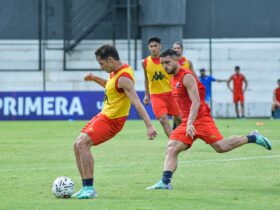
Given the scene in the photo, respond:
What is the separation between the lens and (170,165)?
527 inches

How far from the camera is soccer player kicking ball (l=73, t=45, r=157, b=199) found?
41.0 feet

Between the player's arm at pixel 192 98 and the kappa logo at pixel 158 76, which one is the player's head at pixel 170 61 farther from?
the kappa logo at pixel 158 76

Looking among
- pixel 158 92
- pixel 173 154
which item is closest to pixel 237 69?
Result: pixel 158 92

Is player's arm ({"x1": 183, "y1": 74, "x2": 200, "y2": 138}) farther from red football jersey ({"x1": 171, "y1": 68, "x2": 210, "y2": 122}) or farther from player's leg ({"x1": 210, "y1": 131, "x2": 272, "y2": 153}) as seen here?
player's leg ({"x1": 210, "y1": 131, "x2": 272, "y2": 153})

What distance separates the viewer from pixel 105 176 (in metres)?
15.4

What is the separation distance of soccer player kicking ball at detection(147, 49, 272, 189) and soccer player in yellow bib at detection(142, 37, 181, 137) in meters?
6.36

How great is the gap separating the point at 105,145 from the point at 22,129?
8147 mm

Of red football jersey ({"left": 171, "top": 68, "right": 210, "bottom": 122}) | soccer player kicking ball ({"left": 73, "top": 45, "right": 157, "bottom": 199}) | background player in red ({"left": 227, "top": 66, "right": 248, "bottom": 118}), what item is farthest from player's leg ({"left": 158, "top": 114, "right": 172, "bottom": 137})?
background player in red ({"left": 227, "top": 66, "right": 248, "bottom": 118})

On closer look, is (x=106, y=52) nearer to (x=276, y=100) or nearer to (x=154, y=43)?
(x=154, y=43)

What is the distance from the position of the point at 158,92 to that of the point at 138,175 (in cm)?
581

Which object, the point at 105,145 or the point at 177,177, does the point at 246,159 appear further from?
the point at 105,145

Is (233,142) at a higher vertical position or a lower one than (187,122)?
lower

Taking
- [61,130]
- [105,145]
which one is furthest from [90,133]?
[61,130]

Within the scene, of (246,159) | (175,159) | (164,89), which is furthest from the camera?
(164,89)
